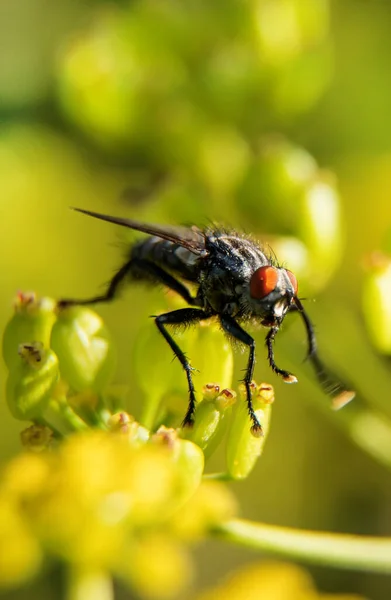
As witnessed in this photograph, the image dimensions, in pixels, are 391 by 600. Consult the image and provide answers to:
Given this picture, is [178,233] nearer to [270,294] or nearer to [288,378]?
[270,294]

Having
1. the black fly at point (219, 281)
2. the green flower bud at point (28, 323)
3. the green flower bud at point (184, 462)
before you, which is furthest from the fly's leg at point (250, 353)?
the green flower bud at point (28, 323)

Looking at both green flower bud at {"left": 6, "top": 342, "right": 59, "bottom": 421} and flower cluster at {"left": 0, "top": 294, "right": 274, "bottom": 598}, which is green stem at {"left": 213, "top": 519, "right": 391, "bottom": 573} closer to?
flower cluster at {"left": 0, "top": 294, "right": 274, "bottom": 598}

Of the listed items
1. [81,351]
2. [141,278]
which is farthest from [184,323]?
[141,278]

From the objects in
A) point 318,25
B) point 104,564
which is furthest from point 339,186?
point 104,564

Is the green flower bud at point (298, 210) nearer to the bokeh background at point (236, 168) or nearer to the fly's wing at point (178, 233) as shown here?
the bokeh background at point (236, 168)

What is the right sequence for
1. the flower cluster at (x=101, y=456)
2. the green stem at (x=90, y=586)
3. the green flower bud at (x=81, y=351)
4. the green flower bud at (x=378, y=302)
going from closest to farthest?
the flower cluster at (x=101, y=456) → the green stem at (x=90, y=586) → the green flower bud at (x=81, y=351) → the green flower bud at (x=378, y=302)

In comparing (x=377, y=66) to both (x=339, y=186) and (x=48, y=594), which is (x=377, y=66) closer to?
(x=339, y=186)
